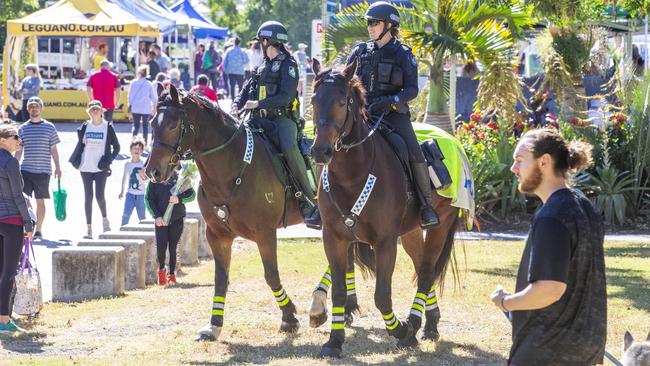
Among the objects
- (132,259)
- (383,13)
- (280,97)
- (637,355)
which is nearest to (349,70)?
(383,13)

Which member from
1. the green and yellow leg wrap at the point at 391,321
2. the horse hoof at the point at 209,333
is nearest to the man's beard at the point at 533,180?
the green and yellow leg wrap at the point at 391,321

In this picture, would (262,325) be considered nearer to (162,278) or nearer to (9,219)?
(9,219)

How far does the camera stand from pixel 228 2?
202ft

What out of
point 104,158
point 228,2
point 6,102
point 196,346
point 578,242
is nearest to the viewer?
point 578,242

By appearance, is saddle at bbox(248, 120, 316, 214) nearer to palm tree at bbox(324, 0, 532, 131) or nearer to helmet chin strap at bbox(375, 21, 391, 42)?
helmet chin strap at bbox(375, 21, 391, 42)

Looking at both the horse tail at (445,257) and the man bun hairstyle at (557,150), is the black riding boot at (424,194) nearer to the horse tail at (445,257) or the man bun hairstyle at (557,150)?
the horse tail at (445,257)

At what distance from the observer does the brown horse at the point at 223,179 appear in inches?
396

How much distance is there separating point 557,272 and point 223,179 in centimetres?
561

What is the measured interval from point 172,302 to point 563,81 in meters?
12.0

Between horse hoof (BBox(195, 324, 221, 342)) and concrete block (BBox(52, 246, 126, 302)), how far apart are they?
3.35 m

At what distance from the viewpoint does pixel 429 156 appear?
10570 mm

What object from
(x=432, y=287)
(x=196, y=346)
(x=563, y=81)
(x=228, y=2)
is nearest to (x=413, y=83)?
(x=432, y=287)

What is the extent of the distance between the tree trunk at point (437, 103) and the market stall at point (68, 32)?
53.9ft

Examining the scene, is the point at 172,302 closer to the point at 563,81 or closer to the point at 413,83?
the point at 413,83
